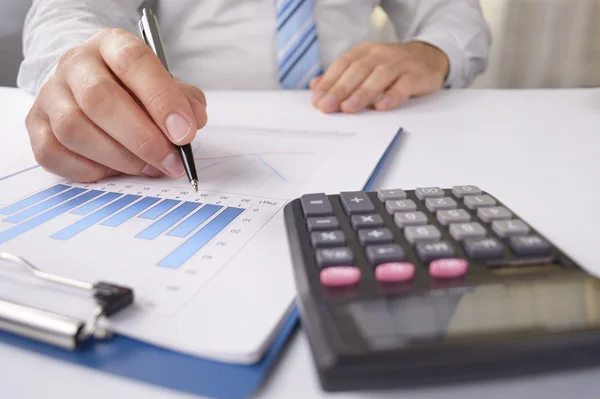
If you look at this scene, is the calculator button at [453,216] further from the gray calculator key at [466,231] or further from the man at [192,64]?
the man at [192,64]

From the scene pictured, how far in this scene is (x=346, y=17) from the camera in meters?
0.74

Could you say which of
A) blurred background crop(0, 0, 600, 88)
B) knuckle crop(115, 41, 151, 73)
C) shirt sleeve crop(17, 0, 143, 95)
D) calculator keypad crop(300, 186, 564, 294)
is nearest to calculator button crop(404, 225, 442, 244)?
calculator keypad crop(300, 186, 564, 294)

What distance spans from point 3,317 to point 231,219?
0.12 meters

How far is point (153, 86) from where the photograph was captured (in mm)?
314

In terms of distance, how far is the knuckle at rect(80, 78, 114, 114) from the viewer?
1.05 feet

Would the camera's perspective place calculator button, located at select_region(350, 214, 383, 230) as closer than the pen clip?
Yes

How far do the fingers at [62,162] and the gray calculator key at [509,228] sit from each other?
10.0 inches

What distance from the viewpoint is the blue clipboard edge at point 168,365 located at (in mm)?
155

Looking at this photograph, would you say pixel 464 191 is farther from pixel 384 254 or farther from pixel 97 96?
pixel 97 96

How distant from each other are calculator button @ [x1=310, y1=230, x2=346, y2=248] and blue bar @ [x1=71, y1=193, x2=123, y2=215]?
0.14 m

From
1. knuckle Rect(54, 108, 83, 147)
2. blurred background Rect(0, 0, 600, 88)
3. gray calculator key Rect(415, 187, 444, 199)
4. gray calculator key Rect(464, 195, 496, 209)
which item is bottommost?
blurred background Rect(0, 0, 600, 88)

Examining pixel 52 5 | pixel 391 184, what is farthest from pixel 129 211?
pixel 52 5

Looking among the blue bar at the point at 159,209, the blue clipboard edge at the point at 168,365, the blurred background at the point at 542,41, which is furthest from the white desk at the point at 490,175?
the blurred background at the point at 542,41

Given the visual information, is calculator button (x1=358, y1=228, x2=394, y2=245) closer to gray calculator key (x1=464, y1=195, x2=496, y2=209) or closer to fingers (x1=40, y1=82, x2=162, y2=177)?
gray calculator key (x1=464, y1=195, x2=496, y2=209)
